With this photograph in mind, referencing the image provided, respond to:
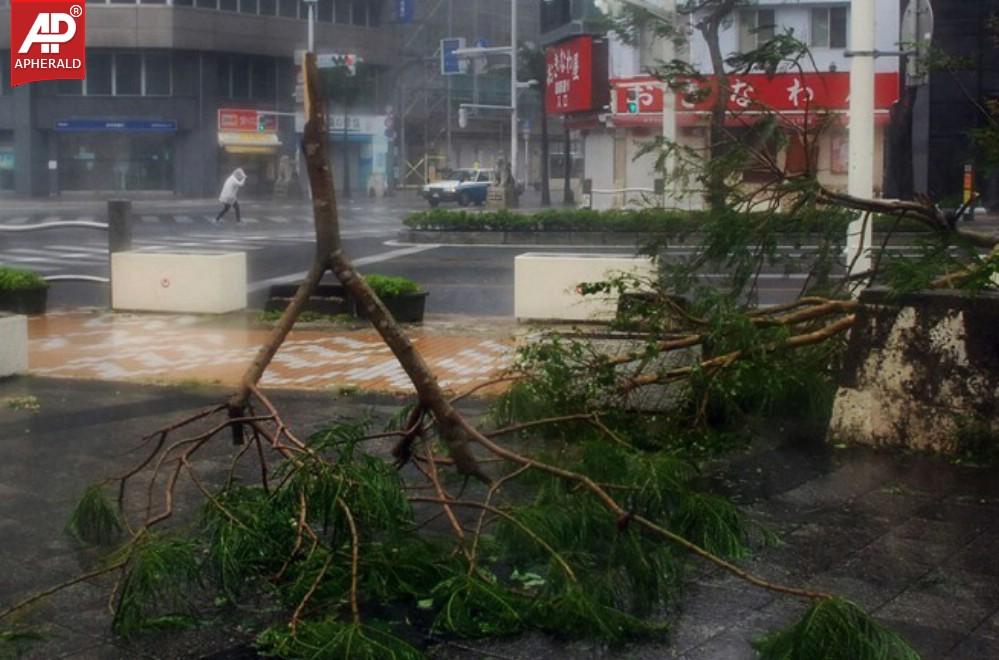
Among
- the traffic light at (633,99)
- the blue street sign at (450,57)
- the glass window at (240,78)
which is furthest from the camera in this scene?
the glass window at (240,78)

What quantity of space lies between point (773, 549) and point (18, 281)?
1201 cm

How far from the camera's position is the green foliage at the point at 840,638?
14.5 ft

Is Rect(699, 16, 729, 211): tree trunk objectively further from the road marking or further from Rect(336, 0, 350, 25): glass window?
Rect(336, 0, 350, 25): glass window

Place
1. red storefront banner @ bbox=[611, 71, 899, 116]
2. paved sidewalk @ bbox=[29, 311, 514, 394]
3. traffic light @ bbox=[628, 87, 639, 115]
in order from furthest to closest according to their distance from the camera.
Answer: traffic light @ bbox=[628, 87, 639, 115] → paved sidewalk @ bbox=[29, 311, 514, 394] → red storefront banner @ bbox=[611, 71, 899, 116]

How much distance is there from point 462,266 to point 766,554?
731 inches

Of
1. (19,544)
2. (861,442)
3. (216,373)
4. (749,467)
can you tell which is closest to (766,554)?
(749,467)

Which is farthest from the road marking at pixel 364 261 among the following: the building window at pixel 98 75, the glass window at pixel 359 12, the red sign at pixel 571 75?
the building window at pixel 98 75

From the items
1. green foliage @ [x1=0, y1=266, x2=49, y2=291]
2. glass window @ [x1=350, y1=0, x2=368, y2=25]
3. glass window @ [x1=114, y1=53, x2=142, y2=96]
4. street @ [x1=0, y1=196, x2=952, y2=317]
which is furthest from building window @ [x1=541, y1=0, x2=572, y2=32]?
green foliage @ [x1=0, y1=266, x2=49, y2=291]

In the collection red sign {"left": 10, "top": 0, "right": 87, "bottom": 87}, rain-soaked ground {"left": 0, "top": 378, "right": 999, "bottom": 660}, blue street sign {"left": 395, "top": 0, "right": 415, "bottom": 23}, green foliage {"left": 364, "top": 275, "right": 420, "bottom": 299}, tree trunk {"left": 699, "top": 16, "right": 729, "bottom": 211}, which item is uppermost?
blue street sign {"left": 395, "top": 0, "right": 415, "bottom": 23}

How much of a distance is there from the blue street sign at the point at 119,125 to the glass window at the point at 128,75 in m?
1.59

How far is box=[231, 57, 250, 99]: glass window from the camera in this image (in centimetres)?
4799

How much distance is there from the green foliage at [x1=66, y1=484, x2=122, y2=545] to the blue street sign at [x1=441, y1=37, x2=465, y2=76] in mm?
38243

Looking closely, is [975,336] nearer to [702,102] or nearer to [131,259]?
[702,102]

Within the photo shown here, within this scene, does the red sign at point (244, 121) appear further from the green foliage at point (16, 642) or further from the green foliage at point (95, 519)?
the green foliage at point (16, 642)
